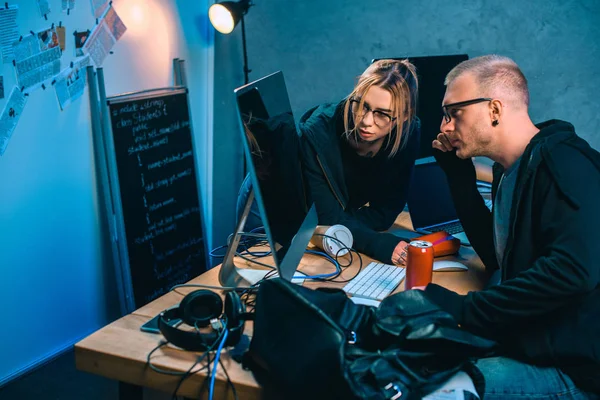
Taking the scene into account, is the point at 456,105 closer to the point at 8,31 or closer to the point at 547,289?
the point at 547,289

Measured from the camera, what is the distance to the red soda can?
4.95 feet

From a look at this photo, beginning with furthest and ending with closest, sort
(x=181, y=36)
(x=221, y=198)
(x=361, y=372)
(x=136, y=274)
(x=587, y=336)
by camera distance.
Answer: (x=221, y=198)
(x=181, y=36)
(x=136, y=274)
(x=587, y=336)
(x=361, y=372)

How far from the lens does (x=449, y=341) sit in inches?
44.3

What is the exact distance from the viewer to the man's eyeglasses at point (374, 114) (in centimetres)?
201

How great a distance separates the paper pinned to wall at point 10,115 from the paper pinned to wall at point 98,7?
581mm

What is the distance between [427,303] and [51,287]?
6.44 ft

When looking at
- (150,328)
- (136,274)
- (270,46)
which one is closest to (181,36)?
(270,46)

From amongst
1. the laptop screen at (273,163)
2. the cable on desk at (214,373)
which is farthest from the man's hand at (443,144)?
the cable on desk at (214,373)

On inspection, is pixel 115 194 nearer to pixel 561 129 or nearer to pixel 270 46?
pixel 270 46

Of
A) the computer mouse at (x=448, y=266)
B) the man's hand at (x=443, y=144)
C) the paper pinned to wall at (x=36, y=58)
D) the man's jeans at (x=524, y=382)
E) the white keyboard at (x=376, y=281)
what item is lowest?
the man's jeans at (x=524, y=382)

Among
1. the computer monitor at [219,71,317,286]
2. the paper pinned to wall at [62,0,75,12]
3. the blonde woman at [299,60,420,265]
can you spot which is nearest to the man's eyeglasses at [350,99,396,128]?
the blonde woman at [299,60,420,265]

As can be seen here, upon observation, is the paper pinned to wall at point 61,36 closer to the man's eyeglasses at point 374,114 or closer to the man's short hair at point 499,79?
the man's eyeglasses at point 374,114

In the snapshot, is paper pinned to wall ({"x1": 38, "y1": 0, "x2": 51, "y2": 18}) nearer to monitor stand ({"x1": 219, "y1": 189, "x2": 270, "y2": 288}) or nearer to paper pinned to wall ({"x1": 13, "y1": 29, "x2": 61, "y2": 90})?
paper pinned to wall ({"x1": 13, "y1": 29, "x2": 61, "y2": 90})

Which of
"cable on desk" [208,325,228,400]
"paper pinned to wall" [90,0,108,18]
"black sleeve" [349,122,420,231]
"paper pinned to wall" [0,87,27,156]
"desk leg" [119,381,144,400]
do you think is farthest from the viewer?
"paper pinned to wall" [90,0,108,18]
